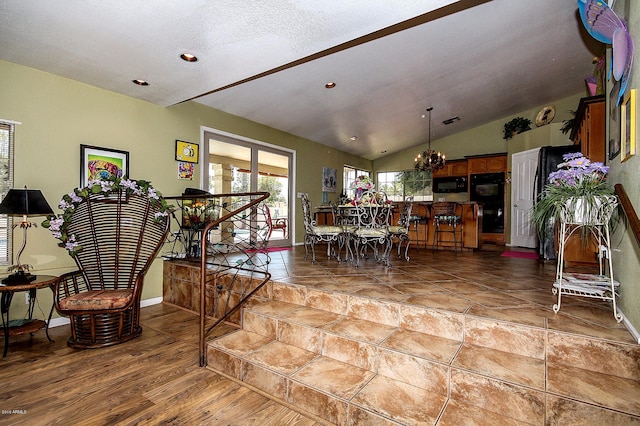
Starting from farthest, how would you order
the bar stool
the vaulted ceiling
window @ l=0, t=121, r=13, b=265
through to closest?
1. the bar stool
2. window @ l=0, t=121, r=13, b=265
3. the vaulted ceiling

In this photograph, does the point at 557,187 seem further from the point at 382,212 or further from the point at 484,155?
the point at 484,155

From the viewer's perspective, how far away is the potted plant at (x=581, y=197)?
2055 millimetres

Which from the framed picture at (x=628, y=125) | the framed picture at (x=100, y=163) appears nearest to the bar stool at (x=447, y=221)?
the framed picture at (x=628, y=125)

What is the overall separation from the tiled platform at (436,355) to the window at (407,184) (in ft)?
21.6

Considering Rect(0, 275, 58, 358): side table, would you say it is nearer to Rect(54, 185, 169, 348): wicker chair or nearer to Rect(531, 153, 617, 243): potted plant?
Rect(54, 185, 169, 348): wicker chair

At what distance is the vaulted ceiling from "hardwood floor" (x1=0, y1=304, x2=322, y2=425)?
2744 mm

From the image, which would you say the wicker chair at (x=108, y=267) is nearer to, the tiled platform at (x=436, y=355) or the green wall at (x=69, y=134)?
the green wall at (x=69, y=134)

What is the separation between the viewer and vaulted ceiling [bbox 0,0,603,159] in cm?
233

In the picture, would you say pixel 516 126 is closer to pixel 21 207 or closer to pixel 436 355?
pixel 436 355

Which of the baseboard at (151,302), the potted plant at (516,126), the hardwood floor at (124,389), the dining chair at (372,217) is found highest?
the potted plant at (516,126)

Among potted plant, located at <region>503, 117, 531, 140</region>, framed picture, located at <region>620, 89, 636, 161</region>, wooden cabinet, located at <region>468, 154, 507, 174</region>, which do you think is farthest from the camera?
wooden cabinet, located at <region>468, 154, 507, 174</region>

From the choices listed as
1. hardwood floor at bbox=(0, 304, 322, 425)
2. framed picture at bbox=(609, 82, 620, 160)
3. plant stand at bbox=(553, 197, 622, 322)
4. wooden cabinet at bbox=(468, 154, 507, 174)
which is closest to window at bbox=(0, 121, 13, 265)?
hardwood floor at bbox=(0, 304, 322, 425)

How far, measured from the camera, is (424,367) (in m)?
1.92

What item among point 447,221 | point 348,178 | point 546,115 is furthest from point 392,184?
point 546,115
